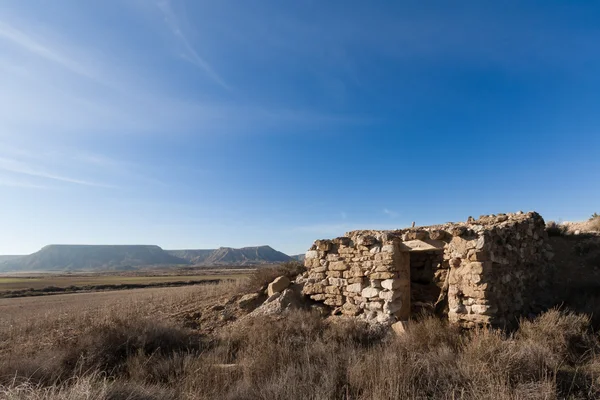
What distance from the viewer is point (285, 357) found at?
5.56 metres

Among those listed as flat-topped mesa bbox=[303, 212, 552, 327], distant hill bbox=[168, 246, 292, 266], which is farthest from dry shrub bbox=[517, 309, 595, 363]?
distant hill bbox=[168, 246, 292, 266]

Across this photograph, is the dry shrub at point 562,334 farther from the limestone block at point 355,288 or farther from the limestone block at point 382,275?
the limestone block at point 355,288

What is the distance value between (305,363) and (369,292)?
3.49 meters

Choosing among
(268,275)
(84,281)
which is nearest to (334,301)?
(268,275)

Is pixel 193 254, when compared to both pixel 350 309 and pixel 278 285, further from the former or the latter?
pixel 350 309

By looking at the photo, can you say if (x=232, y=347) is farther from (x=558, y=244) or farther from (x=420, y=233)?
(x=558, y=244)

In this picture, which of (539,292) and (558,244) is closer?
(539,292)

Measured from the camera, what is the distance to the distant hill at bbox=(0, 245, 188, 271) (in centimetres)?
15100

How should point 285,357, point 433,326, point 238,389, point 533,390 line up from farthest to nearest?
point 433,326 → point 285,357 → point 238,389 → point 533,390

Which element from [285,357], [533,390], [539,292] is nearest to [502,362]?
[533,390]

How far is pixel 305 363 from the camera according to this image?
17.0 feet

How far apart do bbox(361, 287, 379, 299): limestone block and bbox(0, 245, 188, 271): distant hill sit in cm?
15471

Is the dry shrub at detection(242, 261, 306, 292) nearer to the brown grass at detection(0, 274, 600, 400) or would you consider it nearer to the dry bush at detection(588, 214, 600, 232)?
the brown grass at detection(0, 274, 600, 400)

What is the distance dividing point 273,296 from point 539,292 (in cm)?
710
